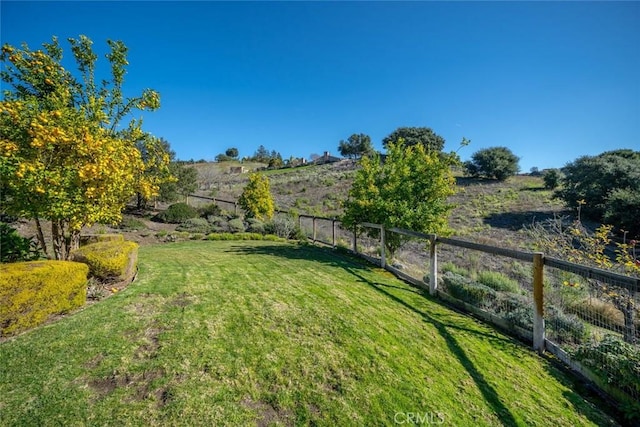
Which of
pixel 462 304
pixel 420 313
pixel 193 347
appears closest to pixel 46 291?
pixel 193 347

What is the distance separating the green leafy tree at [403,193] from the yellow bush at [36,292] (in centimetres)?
702

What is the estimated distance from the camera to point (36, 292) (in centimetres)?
415

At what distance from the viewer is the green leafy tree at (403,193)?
863cm

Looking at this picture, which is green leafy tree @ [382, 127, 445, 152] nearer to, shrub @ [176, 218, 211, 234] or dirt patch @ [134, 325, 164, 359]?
shrub @ [176, 218, 211, 234]

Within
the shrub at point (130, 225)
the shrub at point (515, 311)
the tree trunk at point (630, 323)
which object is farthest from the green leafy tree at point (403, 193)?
the shrub at point (130, 225)

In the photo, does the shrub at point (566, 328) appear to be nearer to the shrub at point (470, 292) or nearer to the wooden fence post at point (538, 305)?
the wooden fence post at point (538, 305)

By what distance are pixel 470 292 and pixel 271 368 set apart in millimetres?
4208

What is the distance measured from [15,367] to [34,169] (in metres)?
2.90

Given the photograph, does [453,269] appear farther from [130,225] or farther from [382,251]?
[130,225]

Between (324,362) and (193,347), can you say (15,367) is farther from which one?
(324,362)

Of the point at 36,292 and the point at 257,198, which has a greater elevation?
the point at 257,198

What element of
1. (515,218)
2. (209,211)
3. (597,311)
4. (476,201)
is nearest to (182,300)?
(597,311)

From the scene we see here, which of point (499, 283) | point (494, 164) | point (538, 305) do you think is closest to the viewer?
point (538, 305)

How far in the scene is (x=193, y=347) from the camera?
12.2 ft
